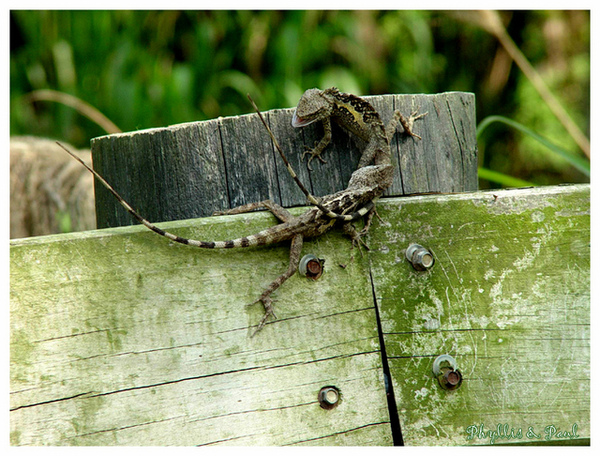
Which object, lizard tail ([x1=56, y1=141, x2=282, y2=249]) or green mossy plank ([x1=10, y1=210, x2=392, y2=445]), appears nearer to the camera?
green mossy plank ([x1=10, y1=210, x2=392, y2=445])

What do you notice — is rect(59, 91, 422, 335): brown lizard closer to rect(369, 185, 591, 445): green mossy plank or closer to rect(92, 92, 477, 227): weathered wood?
rect(92, 92, 477, 227): weathered wood

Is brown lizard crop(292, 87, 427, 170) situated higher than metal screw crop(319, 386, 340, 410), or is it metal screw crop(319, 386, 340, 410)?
brown lizard crop(292, 87, 427, 170)

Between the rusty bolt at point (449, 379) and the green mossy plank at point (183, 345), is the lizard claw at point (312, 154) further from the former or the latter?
the rusty bolt at point (449, 379)

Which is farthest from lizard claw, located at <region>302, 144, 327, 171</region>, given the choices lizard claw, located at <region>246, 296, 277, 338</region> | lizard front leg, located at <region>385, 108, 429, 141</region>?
lizard claw, located at <region>246, 296, 277, 338</region>

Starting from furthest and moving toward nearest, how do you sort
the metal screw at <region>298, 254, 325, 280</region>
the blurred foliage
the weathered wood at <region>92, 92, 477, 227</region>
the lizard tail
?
the blurred foliage, the weathered wood at <region>92, 92, 477, 227</region>, the metal screw at <region>298, 254, 325, 280</region>, the lizard tail

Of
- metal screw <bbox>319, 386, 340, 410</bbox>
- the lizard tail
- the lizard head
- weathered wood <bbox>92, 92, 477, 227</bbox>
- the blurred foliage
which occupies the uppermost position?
the blurred foliage

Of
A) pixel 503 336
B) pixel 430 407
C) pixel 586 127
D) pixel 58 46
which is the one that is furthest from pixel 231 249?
pixel 586 127
